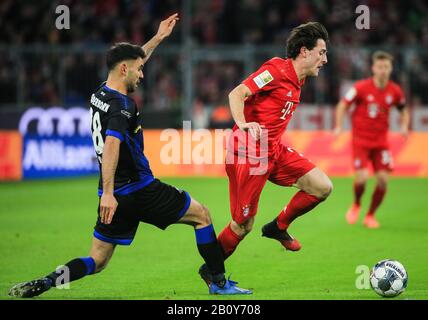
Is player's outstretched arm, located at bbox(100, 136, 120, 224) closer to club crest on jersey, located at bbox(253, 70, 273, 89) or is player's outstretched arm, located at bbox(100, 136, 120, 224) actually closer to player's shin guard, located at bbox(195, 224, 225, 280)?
player's shin guard, located at bbox(195, 224, 225, 280)

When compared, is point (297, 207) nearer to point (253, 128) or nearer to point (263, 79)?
point (263, 79)

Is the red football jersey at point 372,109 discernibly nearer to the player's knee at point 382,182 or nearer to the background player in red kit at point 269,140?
the player's knee at point 382,182

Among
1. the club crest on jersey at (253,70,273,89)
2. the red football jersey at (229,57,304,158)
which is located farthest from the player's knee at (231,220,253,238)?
the club crest on jersey at (253,70,273,89)

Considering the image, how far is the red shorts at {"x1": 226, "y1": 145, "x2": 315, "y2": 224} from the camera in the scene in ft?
28.8

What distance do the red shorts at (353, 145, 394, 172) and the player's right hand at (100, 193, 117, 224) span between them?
6.94m

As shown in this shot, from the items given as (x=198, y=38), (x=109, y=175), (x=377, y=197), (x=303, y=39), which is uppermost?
(x=198, y=38)

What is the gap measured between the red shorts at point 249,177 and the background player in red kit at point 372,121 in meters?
4.90

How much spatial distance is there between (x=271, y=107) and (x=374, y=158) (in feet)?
17.4

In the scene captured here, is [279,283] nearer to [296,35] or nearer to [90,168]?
[296,35]

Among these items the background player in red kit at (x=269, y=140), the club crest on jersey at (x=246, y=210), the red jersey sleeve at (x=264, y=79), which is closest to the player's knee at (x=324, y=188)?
the background player in red kit at (x=269, y=140)

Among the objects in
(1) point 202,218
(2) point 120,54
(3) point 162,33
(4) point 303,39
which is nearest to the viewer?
(2) point 120,54

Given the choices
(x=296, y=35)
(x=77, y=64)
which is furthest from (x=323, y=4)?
(x=296, y=35)

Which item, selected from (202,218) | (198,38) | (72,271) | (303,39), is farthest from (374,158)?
(198,38)

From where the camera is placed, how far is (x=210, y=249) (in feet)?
26.8
